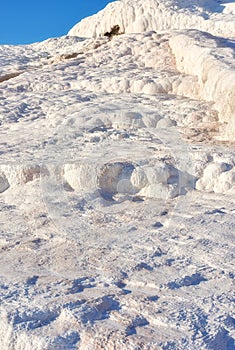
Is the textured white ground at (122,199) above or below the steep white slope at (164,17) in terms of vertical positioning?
below

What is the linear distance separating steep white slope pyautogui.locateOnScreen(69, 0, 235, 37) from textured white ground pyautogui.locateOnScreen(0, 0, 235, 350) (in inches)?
210

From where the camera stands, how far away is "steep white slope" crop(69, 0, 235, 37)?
12.7m

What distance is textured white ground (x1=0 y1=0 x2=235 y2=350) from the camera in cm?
232

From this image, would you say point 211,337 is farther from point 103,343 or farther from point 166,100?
point 166,100

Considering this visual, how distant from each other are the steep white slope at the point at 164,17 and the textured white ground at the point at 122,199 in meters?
5.32

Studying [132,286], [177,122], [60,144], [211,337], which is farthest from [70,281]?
[177,122]

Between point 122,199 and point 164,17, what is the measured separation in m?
9.95

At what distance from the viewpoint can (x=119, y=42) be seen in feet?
25.8

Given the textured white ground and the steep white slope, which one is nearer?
the textured white ground

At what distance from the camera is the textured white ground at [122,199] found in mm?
2318

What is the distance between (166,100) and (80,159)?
76.7 inches

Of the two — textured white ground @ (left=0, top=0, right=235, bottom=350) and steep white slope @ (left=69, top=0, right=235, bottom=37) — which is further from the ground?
steep white slope @ (left=69, top=0, right=235, bottom=37)

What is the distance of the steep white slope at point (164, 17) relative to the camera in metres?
12.7

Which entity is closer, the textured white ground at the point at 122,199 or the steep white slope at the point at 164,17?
the textured white ground at the point at 122,199
